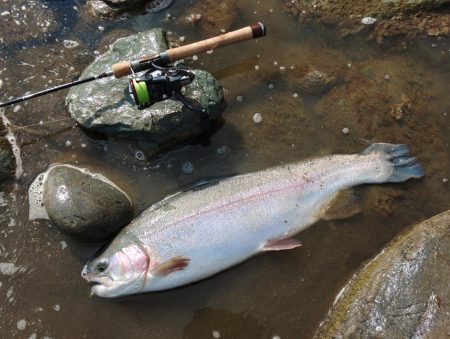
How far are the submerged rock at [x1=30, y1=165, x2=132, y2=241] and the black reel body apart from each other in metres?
1.04

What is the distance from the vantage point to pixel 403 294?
174 inches

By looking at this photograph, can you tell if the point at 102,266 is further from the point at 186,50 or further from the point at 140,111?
the point at 186,50

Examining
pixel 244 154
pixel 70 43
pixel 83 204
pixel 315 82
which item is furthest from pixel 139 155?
pixel 315 82

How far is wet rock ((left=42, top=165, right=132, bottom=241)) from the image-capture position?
15.1ft

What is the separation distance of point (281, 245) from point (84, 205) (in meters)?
2.19

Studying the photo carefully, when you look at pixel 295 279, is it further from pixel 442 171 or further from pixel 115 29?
pixel 115 29

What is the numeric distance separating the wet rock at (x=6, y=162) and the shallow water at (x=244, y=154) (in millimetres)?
152

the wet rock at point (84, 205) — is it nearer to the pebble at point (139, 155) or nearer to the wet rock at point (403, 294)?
the pebble at point (139, 155)

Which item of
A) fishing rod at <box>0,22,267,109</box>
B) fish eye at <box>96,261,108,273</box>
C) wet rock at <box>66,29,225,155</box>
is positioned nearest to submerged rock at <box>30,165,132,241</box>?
fish eye at <box>96,261,108,273</box>

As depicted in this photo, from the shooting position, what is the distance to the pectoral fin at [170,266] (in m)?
4.63

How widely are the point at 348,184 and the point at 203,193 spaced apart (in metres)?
1.75

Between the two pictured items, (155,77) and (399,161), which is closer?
(155,77)

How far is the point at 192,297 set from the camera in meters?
4.83

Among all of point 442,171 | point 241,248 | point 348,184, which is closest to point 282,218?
point 241,248
